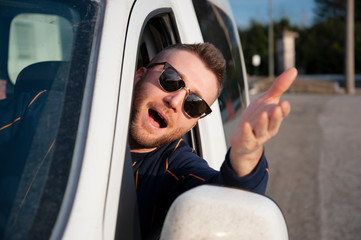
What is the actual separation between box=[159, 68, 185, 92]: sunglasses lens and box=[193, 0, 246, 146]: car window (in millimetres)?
782

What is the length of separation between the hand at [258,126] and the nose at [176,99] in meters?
0.35

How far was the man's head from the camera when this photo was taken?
4.85ft

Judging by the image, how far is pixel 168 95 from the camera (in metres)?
1.48

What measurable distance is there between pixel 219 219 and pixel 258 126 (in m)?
0.24

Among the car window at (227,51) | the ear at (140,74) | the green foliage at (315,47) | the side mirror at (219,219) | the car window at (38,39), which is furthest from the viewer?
the green foliage at (315,47)

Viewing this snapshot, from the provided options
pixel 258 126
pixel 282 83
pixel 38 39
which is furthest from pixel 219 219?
pixel 38 39

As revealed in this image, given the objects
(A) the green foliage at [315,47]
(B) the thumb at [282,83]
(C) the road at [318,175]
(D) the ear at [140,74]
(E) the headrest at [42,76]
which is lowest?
(A) the green foliage at [315,47]

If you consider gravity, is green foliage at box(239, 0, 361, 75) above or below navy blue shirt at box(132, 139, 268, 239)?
below

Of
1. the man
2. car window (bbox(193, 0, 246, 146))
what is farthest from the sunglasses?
car window (bbox(193, 0, 246, 146))

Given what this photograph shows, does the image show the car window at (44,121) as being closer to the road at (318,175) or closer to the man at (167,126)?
the man at (167,126)

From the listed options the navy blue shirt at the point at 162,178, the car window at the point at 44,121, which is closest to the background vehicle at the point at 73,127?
the car window at the point at 44,121

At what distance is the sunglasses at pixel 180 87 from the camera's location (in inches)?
58.8

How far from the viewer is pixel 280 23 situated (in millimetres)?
41469

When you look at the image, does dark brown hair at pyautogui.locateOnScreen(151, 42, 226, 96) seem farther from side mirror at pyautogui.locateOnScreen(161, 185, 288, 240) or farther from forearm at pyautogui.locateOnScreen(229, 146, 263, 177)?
side mirror at pyautogui.locateOnScreen(161, 185, 288, 240)
